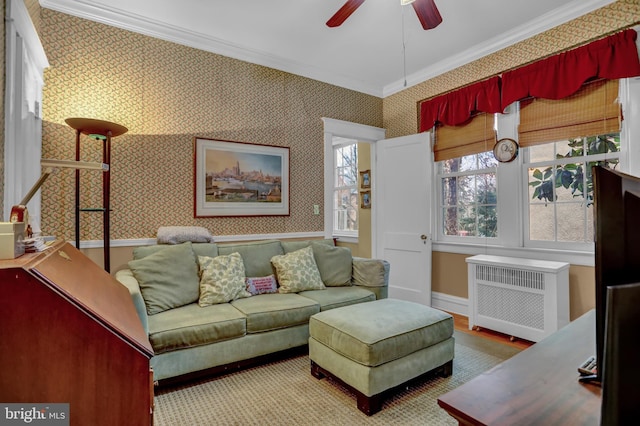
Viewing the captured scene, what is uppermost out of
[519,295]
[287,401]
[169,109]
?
[169,109]

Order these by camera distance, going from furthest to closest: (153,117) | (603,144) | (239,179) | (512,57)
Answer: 1. (239,179)
2. (512,57)
3. (153,117)
4. (603,144)

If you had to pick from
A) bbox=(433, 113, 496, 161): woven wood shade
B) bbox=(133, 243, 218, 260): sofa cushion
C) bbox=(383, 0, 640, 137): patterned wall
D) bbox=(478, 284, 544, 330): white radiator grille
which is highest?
bbox=(383, 0, 640, 137): patterned wall

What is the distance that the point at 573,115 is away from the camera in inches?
114

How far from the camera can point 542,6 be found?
282cm

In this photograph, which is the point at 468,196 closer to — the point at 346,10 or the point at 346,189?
the point at 346,189

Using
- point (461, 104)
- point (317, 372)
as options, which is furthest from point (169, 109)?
point (461, 104)

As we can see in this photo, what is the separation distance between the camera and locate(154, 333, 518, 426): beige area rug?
6.18 ft

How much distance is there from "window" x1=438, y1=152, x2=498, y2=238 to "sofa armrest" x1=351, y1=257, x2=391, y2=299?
1.22m

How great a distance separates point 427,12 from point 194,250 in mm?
2531

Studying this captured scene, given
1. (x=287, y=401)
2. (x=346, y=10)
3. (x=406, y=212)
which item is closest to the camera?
(x=287, y=401)

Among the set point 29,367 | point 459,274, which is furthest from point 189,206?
point 459,274

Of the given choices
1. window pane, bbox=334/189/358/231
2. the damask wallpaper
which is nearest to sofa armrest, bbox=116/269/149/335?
the damask wallpaper

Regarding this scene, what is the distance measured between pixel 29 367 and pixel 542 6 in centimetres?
395

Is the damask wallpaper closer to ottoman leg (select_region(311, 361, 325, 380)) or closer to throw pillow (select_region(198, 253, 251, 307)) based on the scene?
throw pillow (select_region(198, 253, 251, 307))
